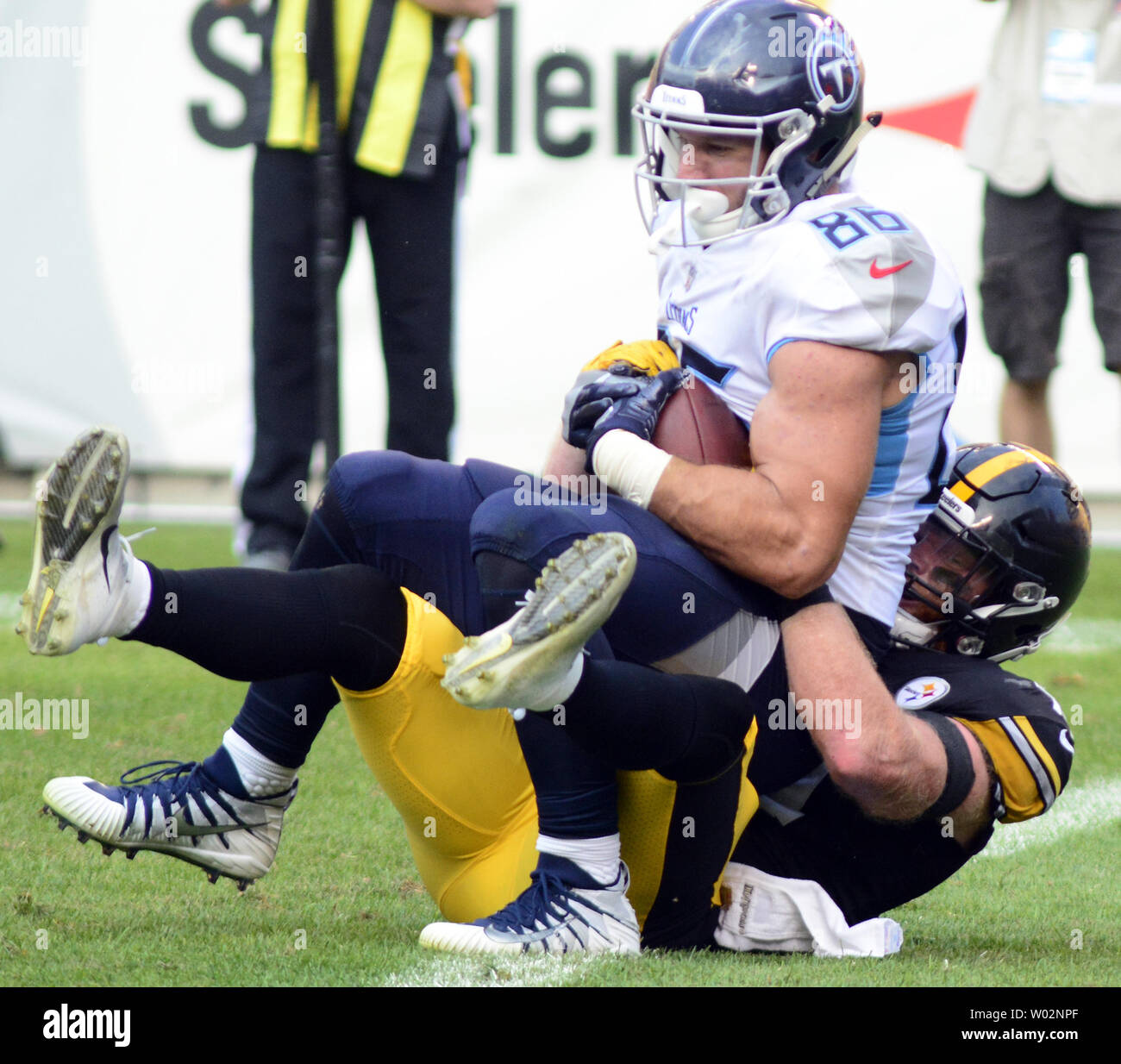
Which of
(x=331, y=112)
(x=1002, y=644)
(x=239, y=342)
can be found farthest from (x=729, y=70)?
(x=239, y=342)

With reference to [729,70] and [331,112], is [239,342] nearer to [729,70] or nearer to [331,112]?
[331,112]

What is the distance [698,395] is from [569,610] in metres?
0.54

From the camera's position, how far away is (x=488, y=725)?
2.05 metres

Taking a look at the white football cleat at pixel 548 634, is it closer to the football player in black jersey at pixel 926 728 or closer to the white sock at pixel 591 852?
the white sock at pixel 591 852

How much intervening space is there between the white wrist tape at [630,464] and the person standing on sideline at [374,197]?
2.18 m

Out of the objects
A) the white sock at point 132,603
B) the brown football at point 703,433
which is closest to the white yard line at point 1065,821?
the brown football at point 703,433

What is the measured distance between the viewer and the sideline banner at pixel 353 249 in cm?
607

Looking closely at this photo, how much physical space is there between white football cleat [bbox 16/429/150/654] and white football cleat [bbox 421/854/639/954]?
1.65ft

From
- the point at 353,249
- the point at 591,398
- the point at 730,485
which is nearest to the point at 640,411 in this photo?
the point at 591,398

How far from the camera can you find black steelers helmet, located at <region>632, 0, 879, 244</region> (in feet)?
7.26

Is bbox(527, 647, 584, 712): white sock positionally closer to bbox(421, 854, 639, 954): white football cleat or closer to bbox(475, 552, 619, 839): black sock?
bbox(475, 552, 619, 839): black sock

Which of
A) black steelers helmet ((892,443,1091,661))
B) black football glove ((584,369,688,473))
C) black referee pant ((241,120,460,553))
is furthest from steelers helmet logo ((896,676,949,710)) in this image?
black referee pant ((241,120,460,553))
